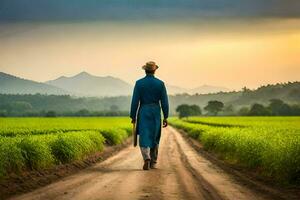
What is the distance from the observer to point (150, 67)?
18.0 meters

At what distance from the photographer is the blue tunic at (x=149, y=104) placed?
18.1m

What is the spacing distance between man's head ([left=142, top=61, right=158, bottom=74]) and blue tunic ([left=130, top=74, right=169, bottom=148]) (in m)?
0.14

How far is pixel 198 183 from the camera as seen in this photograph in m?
13.5

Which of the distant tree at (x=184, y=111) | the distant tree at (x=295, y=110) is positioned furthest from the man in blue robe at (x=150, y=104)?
the distant tree at (x=184, y=111)

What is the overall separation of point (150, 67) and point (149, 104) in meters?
1.20

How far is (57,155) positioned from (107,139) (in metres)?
16.9

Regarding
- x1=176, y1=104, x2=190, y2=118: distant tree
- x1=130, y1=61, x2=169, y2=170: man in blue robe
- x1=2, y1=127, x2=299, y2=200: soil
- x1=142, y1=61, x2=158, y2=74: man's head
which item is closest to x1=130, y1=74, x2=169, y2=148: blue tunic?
x1=130, y1=61, x2=169, y2=170: man in blue robe

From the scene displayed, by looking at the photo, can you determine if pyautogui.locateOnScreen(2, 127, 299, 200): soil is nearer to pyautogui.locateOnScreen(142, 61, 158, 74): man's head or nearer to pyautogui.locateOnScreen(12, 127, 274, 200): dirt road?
pyautogui.locateOnScreen(12, 127, 274, 200): dirt road

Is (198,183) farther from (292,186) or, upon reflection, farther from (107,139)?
(107,139)

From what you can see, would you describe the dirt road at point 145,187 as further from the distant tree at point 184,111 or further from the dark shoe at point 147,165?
the distant tree at point 184,111

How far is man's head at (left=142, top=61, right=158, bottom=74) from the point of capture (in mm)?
17984

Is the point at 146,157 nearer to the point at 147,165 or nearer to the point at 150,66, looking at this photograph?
the point at 147,165

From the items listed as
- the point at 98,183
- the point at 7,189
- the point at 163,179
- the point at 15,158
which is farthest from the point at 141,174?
the point at 7,189

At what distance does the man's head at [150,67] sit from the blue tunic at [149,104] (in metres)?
0.14
